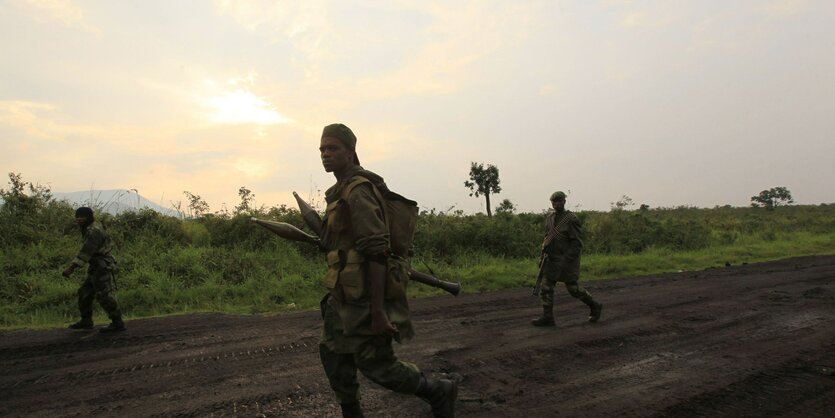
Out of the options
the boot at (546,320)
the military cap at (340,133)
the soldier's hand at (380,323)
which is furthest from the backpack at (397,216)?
the boot at (546,320)

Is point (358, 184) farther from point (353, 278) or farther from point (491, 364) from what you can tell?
point (491, 364)

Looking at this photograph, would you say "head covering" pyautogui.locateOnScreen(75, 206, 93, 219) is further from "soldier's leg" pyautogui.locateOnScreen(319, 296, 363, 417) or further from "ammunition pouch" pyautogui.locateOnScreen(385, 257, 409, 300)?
"ammunition pouch" pyautogui.locateOnScreen(385, 257, 409, 300)

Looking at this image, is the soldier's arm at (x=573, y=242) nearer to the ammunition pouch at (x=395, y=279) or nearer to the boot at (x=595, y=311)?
the boot at (x=595, y=311)

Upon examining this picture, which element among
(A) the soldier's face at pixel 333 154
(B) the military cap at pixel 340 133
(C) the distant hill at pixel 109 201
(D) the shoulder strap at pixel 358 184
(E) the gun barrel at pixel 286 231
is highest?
(C) the distant hill at pixel 109 201

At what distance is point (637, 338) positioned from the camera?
609cm

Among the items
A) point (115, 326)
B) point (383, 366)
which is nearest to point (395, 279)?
point (383, 366)

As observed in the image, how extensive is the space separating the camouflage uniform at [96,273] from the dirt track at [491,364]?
1.33 ft

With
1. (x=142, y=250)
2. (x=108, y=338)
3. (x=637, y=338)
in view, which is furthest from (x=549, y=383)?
(x=142, y=250)

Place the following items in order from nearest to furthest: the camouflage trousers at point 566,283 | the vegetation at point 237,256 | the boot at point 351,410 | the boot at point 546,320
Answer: the boot at point 351,410 → the boot at point 546,320 → the camouflage trousers at point 566,283 → the vegetation at point 237,256

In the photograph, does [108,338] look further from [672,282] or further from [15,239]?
[672,282]

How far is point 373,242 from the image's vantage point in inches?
106

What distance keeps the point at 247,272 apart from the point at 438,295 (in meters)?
4.33

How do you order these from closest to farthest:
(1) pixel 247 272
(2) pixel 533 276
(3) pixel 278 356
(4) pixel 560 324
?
(3) pixel 278 356 < (4) pixel 560 324 < (1) pixel 247 272 < (2) pixel 533 276

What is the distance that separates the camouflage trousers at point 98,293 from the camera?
273 inches
